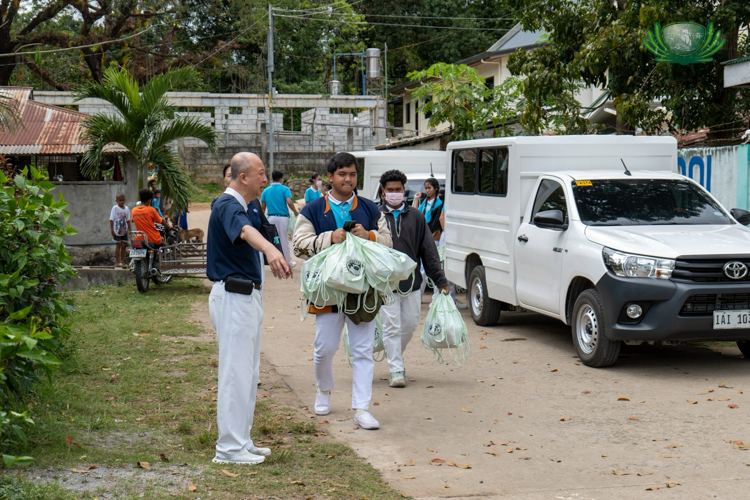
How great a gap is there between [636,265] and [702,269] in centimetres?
57

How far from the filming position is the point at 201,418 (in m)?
6.32

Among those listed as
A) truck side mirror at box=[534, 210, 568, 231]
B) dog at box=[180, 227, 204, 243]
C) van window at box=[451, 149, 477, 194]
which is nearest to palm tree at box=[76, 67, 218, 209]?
dog at box=[180, 227, 204, 243]

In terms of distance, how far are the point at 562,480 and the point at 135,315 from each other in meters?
→ 7.86

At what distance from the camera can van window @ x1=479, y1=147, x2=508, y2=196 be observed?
10.2 metres

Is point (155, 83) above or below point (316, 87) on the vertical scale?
below

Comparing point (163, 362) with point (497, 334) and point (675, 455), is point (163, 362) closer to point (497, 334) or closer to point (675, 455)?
point (497, 334)

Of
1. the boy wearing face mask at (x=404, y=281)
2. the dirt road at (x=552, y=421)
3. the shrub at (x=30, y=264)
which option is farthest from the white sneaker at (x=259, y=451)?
the boy wearing face mask at (x=404, y=281)

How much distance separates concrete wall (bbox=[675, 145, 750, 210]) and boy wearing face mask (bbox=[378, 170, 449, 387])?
13.6 ft

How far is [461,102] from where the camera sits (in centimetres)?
1897

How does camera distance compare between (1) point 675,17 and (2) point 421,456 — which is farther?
(1) point 675,17

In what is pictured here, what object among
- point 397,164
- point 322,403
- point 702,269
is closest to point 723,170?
point 702,269

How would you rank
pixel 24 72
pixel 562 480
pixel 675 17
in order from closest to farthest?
pixel 562 480, pixel 675 17, pixel 24 72

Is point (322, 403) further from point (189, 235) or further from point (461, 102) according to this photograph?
point (461, 102)

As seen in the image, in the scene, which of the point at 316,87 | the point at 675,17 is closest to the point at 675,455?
the point at 675,17
